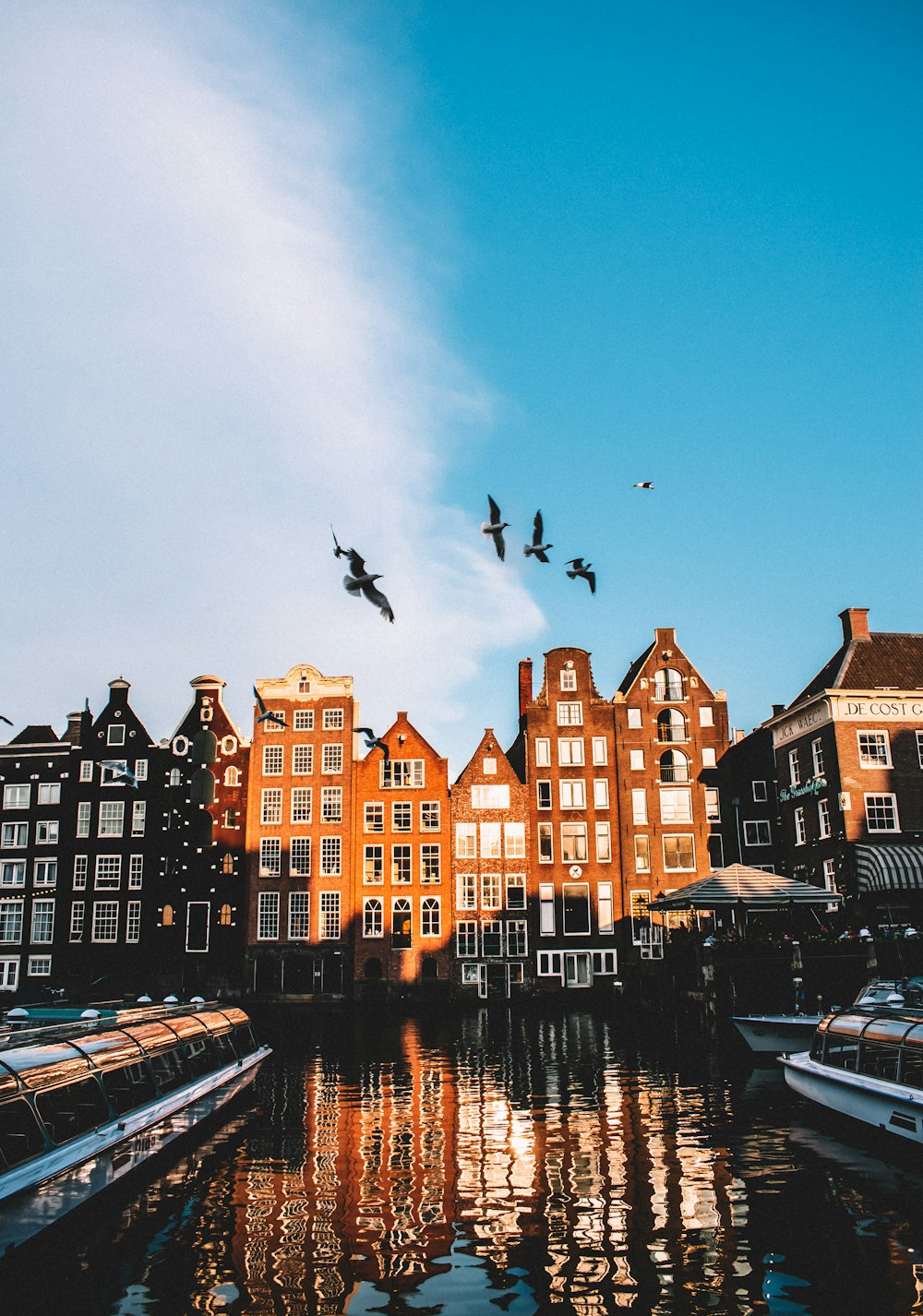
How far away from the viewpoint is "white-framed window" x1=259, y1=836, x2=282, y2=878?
63.0 meters

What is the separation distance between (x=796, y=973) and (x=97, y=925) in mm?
46449

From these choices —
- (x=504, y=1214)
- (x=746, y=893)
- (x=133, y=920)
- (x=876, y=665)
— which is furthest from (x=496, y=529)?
(x=133, y=920)

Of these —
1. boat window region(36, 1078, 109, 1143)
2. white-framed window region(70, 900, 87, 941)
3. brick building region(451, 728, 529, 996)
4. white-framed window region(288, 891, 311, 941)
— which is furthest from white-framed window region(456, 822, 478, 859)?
boat window region(36, 1078, 109, 1143)

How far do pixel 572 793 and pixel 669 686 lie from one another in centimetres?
906

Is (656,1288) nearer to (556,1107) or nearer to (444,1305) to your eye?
(444,1305)

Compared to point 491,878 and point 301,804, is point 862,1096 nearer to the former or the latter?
point 491,878

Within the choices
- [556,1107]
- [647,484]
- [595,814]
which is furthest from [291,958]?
[647,484]

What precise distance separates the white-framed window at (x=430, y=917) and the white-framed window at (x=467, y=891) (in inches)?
54.5

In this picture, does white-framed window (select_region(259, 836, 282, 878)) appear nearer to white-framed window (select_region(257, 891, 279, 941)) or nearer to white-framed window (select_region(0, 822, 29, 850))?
white-framed window (select_region(257, 891, 279, 941))

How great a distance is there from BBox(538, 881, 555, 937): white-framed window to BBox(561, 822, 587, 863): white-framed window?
1903 mm

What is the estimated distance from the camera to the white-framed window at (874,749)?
156ft

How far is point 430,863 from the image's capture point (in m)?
62.1

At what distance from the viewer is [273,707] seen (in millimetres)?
66375

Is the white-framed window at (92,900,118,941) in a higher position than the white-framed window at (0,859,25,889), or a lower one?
lower
